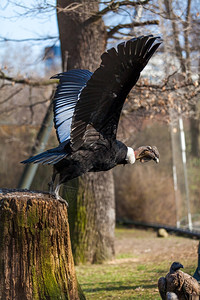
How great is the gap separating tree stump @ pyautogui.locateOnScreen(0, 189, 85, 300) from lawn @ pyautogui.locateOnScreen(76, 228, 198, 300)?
1.60 metres

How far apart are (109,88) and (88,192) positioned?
452 centimetres

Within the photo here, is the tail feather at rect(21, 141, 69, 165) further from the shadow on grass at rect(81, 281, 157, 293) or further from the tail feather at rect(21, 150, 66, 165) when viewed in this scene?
the shadow on grass at rect(81, 281, 157, 293)

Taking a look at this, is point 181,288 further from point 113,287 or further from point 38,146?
point 38,146

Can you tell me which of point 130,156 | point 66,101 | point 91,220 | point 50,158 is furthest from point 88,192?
point 50,158

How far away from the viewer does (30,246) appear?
412 centimetres

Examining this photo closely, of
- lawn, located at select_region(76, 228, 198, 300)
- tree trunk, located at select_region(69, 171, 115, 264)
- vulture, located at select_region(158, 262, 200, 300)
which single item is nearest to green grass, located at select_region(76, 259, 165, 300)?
lawn, located at select_region(76, 228, 198, 300)

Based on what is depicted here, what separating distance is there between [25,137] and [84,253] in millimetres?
8320

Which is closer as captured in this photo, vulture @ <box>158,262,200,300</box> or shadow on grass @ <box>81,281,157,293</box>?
vulture @ <box>158,262,200,300</box>

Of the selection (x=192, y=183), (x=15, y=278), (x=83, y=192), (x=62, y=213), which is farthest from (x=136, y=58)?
(x=192, y=183)

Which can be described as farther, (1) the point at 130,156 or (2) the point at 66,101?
(2) the point at 66,101

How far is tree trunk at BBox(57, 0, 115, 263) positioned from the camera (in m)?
8.42

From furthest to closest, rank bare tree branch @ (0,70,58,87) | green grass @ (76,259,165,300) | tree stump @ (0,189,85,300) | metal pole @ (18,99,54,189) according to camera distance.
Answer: metal pole @ (18,99,54,189), bare tree branch @ (0,70,58,87), green grass @ (76,259,165,300), tree stump @ (0,189,85,300)

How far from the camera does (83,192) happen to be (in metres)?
8.48

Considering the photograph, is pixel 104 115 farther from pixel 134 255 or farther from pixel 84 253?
pixel 134 255
